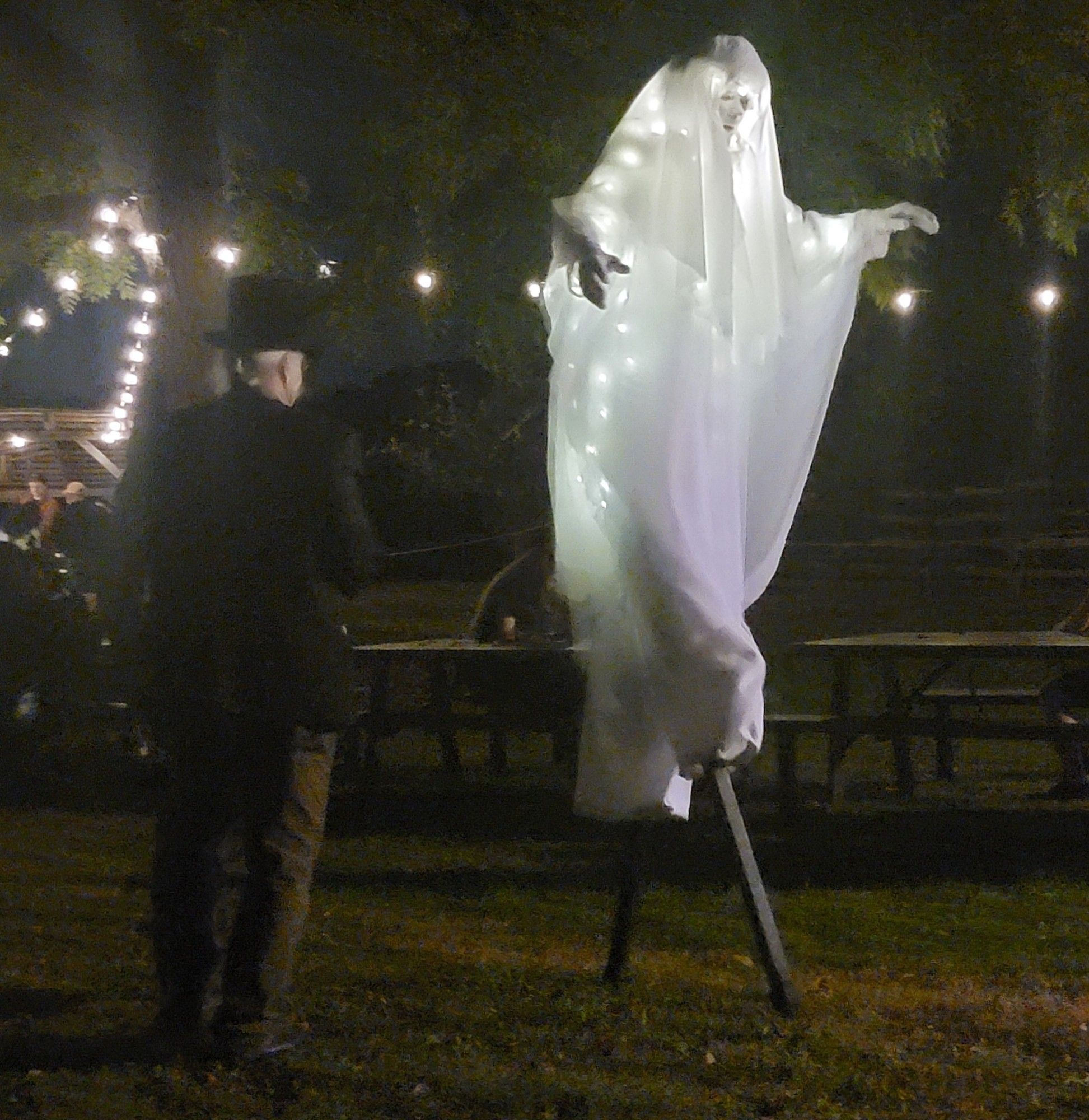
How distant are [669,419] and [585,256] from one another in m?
0.47

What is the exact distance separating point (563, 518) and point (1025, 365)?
1792 cm

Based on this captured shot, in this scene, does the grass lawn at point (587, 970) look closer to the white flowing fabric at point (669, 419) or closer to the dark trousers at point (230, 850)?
the dark trousers at point (230, 850)

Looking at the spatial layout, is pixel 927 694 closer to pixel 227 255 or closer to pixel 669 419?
pixel 669 419

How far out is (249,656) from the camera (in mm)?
3219

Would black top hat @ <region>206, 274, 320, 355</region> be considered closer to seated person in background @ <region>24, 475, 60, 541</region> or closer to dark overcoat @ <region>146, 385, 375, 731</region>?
dark overcoat @ <region>146, 385, 375, 731</region>

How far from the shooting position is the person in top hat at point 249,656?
323cm

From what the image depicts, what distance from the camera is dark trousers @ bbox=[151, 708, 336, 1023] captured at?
325cm

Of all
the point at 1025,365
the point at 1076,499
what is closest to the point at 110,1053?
the point at 1076,499

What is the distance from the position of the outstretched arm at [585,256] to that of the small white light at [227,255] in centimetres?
514

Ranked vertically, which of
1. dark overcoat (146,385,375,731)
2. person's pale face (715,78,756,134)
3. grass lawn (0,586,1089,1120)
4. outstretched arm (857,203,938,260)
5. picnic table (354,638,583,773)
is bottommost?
grass lawn (0,586,1089,1120)

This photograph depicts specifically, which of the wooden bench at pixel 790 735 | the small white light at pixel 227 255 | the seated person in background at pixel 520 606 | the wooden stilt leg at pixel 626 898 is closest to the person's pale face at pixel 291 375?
the wooden stilt leg at pixel 626 898

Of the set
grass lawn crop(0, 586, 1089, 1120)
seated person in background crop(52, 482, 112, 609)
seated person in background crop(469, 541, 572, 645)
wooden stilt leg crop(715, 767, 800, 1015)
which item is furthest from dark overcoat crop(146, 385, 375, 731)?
seated person in background crop(52, 482, 112, 609)

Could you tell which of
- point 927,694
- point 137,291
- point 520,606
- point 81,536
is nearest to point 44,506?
point 137,291

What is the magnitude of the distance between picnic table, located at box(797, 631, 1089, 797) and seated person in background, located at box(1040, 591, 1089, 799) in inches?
5.1
